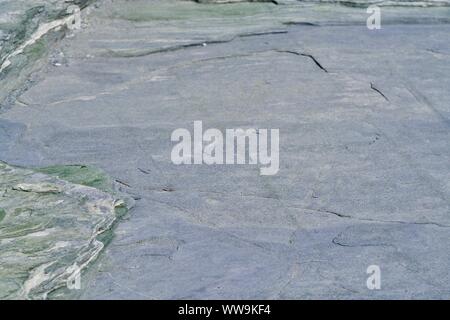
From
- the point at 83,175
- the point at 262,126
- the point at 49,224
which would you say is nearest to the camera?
the point at 49,224

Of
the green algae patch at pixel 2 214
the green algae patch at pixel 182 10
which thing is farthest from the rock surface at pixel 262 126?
the green algae patch at pixel 2 214

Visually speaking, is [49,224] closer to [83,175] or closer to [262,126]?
[83,175]

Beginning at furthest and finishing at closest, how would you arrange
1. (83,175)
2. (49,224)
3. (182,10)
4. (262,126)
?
(182,10) < (262,126) < (83,175) < (49,224)

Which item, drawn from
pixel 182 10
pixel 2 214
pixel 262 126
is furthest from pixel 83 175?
pixel 182 10

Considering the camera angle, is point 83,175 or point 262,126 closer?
point 83,175

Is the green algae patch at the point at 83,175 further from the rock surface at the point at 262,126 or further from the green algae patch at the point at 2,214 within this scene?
the green algae patch at the point at 2,214

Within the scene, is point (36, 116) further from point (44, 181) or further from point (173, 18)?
point (173, 18)

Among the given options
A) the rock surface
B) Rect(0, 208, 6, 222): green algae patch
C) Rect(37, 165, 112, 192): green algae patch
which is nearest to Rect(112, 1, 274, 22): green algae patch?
the rock surface
